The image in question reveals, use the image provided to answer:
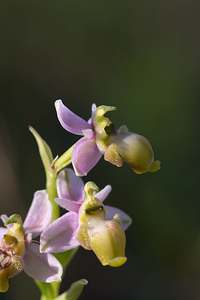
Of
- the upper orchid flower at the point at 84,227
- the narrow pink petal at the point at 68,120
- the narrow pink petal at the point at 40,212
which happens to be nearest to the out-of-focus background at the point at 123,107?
the narrow pink petal at the point at 40,212

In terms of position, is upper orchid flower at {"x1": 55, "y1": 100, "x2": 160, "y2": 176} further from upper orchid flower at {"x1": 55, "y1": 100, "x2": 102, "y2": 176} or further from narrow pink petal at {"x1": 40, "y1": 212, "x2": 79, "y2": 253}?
narrow pink petal at {"x1": 40, "y1": 212, "x2": 79, "y2": 253}

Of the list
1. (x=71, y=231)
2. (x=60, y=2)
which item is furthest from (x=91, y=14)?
(x=71, y=231)

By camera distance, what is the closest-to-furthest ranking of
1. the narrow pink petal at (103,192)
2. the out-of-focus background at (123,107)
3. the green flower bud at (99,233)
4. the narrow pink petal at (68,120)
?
the green flower bud at (99,233) → the narrow pink petal at (68,120) → the narrow pink petal at (103,192) → the out-of-focus background at (123,107)

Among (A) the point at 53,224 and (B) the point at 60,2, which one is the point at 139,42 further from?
(A) the point at 53,224

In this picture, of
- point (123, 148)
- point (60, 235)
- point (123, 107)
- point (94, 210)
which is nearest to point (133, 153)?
point (123, 148)

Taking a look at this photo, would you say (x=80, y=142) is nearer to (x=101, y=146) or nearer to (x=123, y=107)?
(x=101, y=146)

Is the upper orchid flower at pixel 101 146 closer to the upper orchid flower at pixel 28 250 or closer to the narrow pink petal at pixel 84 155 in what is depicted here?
the narrow pink petal at pixel 84 155

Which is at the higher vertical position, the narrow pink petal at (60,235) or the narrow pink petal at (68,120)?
the narrow pink petal at (68,120)
